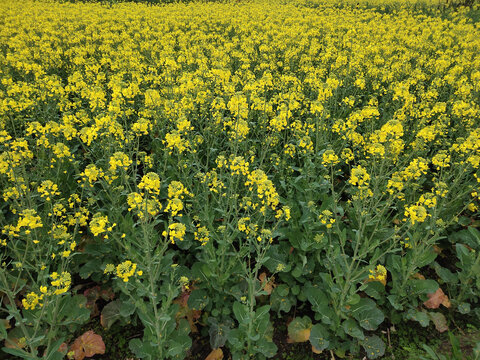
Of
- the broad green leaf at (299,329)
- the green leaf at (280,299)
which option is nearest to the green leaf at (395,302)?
the broad green leaf at (299,329)

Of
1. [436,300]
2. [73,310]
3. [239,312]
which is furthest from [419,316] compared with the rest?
[73,310]

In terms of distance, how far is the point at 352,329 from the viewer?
3008 millimetres

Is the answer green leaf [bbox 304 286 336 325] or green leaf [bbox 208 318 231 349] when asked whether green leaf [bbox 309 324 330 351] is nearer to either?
green leaf [bbox 304 286 336 325]

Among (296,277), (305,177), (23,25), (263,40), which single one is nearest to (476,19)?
(263,40)

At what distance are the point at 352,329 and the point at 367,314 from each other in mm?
252

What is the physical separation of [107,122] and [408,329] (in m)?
3.89

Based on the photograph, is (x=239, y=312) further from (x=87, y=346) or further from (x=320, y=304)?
(x=87, y=346)

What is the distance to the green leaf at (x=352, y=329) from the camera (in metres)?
2.96

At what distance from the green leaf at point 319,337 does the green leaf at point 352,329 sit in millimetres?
193

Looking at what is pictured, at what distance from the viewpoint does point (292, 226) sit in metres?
3.64

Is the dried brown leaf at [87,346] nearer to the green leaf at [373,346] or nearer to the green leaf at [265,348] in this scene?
the green leaf at [265,348]

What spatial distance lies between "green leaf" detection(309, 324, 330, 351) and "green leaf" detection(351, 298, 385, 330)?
1.15ft

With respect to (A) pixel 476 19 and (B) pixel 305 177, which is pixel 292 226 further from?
(A) pixel 476 19

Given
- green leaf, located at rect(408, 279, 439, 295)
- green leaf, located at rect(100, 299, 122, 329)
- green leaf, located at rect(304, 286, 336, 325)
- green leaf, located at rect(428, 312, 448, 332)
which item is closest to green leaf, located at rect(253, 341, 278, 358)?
green leaf, located at rect(304, 286, 336, 325)
